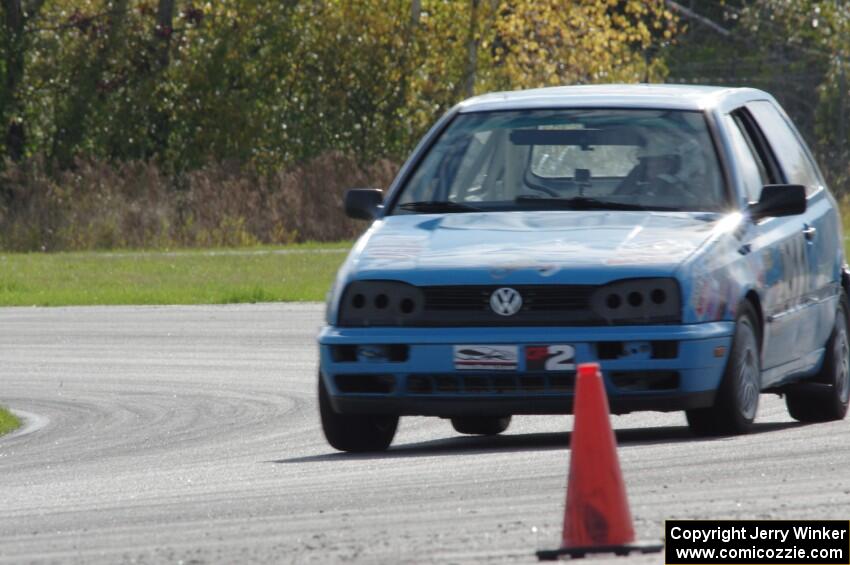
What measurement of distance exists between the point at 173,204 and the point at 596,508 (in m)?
30.9

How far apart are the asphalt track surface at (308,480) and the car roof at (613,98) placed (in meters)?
1.59

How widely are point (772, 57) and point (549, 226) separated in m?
51.7

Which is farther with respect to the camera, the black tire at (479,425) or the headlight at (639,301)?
the black tire at (479,425)

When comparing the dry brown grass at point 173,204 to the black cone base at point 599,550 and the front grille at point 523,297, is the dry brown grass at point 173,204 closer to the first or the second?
the front grille at point 523,297

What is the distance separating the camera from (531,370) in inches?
369

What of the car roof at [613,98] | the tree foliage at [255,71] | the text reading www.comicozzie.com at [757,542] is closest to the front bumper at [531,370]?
the car roof at [613,98]

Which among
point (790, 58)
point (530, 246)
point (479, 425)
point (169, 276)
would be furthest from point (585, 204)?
point (790, 58)

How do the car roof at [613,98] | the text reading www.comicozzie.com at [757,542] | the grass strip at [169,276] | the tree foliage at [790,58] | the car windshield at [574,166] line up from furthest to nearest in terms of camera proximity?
the tree foliage at [790,58] → the grass strip at [169,276] → the car roof at [613,98] → the car windshield at [574,166] → the text reading www.comicozzie.com at [757,542]

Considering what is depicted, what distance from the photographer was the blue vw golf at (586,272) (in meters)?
9.35

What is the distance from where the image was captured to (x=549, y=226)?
Answer: 988 centimetres

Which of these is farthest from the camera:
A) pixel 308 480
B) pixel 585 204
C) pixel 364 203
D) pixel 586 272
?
pixel 364 203

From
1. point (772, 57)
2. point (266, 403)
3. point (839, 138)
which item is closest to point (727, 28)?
point (772, 57)

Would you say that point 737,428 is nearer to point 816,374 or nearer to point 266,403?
point 816,374

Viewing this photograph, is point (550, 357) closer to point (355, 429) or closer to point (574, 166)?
point (355, 429)
